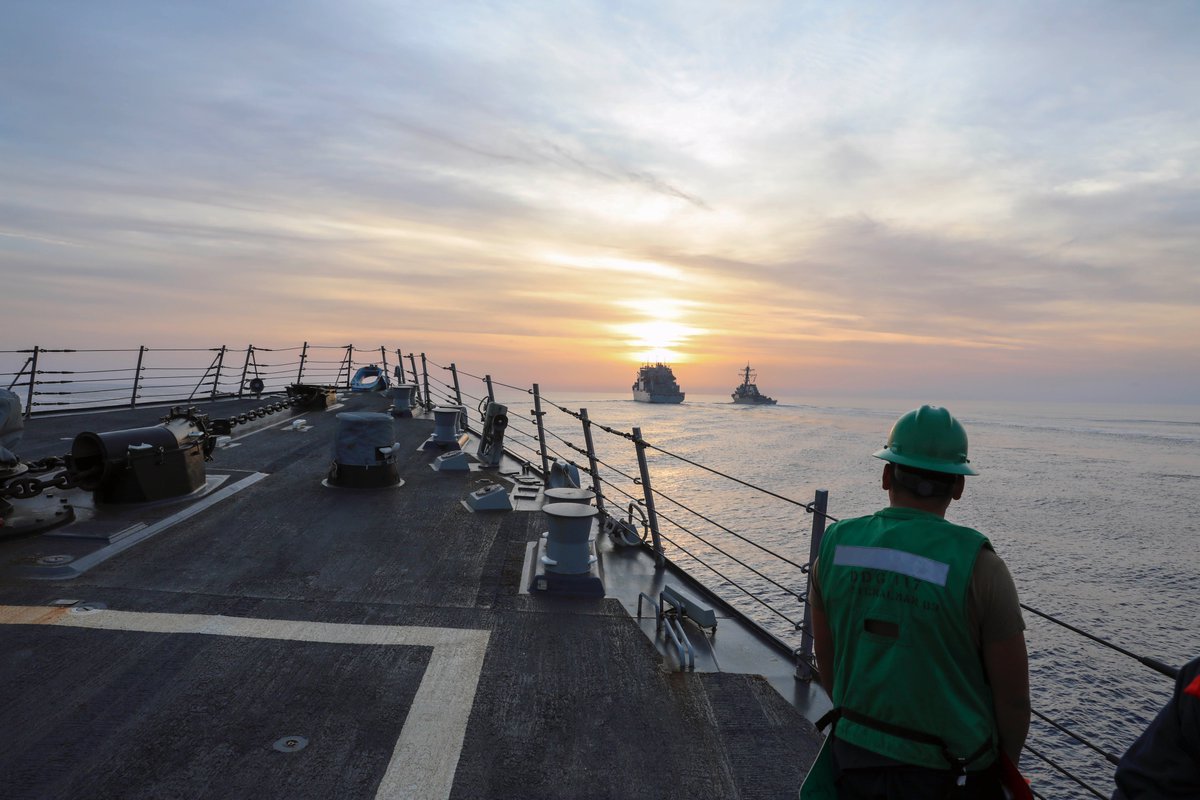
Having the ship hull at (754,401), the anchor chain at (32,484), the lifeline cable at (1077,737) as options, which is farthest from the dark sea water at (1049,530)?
the ship hull at (754,401)

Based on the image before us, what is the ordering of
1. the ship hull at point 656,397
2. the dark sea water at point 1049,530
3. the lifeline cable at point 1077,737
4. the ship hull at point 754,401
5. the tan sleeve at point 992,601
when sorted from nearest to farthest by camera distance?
the tan sleeve at point 992,601 < the lifeline cable at point 1077,737 < the dark sea water at point 1049,530 < the ship hull at point 656,397 < the ship hull at point 754,401

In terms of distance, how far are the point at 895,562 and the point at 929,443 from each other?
14.4 inches

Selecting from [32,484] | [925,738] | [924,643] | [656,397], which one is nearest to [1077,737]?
[925,738]

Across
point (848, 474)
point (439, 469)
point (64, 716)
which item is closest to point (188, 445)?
point (439, 469)

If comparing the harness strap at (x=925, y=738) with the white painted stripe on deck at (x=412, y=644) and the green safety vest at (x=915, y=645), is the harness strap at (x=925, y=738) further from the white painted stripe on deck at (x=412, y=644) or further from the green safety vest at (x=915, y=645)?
the white painted stripe on deck at (x=412, y=644)

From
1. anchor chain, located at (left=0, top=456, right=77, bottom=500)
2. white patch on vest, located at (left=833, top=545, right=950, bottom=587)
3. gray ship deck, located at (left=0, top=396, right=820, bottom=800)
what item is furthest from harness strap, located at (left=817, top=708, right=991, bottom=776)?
anchor chain, located at (left=0, top=456, right=77, bottom=500)

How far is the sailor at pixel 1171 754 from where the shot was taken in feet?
4.29

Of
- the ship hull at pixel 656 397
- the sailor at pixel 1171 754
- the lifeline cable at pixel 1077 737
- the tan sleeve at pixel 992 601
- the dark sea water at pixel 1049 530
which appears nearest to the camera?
the sailor at pixel 1171 754

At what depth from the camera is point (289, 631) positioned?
14.0ft

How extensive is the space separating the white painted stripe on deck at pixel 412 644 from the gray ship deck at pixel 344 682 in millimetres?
14

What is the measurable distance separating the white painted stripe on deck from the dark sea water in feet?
5.25

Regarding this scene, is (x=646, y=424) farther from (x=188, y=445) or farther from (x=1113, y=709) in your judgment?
(x=188, y=445)

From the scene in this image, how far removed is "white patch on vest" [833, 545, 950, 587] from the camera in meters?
1.64

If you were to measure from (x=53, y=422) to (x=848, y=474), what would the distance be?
4636cm
